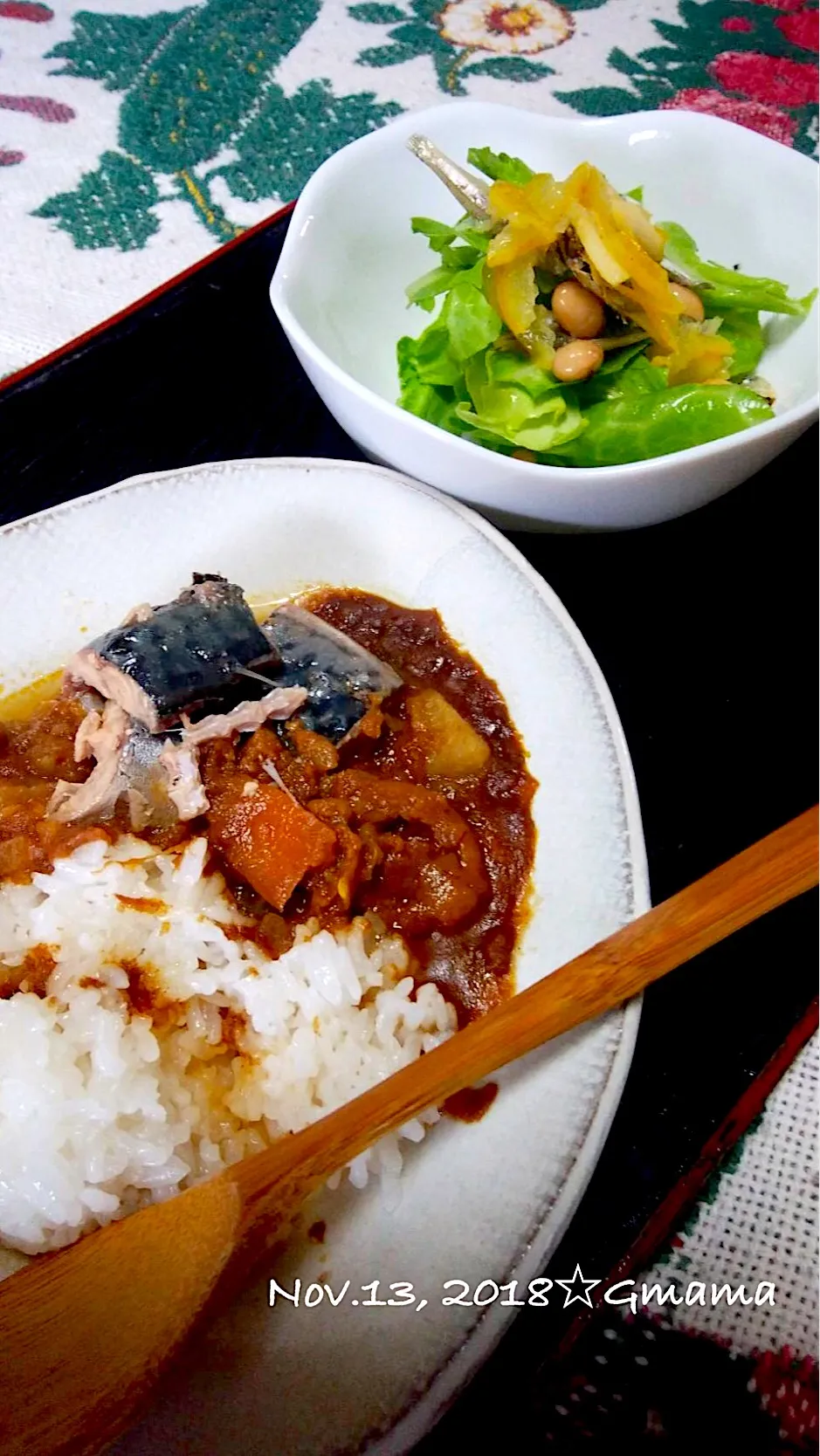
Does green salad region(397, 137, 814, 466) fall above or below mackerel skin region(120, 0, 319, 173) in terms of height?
below

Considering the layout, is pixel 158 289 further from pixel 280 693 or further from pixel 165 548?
pixel 280 693

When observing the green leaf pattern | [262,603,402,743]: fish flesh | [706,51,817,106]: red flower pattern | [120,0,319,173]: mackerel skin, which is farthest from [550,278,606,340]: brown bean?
[706,51,817,106]: red flower pattern

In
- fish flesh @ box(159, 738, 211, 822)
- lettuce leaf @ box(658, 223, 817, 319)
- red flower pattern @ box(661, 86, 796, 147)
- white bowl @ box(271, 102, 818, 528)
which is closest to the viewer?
fish flesh @ box(159, 738, 211, 822)

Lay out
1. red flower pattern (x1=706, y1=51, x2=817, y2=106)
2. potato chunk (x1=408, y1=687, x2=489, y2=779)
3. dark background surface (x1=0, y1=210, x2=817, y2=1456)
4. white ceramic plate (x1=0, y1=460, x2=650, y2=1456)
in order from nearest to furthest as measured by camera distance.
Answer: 1. white ceramic plate (x1=0, y1=460, x2=650, y2=1456)
2. dark background surface (x1=0, y1=210, x2=817, y2=1456)
3. potato chunk (x1=408, y1=687, x2=489, y2=779)
4. red flower pattern (x1=706, y1=51, x2=817, y2=106)

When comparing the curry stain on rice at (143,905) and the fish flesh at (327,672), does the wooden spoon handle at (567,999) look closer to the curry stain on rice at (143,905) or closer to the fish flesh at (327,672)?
the curry stain on rice at (143,905)

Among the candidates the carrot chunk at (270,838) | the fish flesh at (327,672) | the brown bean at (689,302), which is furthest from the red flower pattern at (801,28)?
the carrot chunk at (270,838)

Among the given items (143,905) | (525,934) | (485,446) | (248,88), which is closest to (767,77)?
(248,88)

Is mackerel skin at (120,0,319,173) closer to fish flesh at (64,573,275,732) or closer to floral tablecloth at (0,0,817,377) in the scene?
floral tablecloth at (0,0,817,377)
